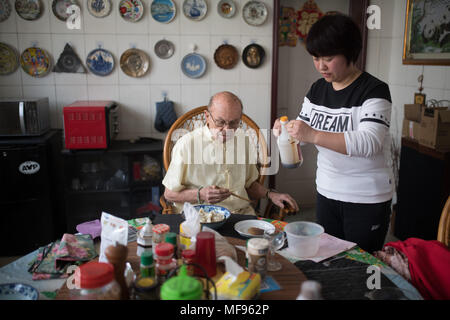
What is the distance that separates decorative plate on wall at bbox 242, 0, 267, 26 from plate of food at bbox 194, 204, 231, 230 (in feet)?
7.07

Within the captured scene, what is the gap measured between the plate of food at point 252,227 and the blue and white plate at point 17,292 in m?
0.73

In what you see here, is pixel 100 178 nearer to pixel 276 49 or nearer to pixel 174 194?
pixel 174 194

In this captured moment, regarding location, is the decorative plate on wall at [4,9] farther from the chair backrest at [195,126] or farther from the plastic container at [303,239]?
the plastic container at [303,239]

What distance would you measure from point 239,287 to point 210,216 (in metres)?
0.58

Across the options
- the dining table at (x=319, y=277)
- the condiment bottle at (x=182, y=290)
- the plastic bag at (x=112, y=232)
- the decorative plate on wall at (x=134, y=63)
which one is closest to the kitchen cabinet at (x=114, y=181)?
the decorative plate on wall at (x=134, y=63)

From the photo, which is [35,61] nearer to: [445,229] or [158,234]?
[158,234]

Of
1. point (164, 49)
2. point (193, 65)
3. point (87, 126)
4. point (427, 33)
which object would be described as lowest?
point (87, 126)

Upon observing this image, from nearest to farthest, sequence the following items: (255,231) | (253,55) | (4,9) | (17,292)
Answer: (17,292), (255,231), (4,9), (253,55)

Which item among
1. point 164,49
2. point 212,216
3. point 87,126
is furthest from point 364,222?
point 164,49

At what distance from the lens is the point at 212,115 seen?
199 cm

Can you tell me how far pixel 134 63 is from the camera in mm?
3357

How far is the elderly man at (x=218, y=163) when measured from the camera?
1.97 metres

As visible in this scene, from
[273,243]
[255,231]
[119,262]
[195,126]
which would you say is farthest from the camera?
[195,126]
